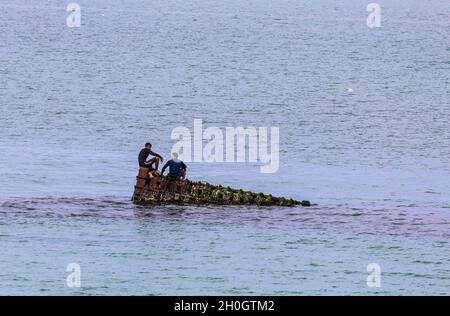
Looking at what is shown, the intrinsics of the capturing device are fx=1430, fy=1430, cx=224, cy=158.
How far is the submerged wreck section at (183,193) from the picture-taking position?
218 ft

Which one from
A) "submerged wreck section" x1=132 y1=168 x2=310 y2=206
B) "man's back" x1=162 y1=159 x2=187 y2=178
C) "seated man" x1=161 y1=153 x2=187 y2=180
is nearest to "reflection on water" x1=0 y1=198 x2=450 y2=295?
"submerged wreck section" x1=132 y1=168 x2=310 y2=206

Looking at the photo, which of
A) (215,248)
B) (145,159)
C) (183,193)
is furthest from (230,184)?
(215,248)

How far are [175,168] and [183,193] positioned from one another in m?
2.29

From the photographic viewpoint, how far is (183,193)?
67062 millimetres

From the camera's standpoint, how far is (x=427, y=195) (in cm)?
7938

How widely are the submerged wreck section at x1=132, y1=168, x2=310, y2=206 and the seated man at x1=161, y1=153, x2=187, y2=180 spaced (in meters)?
0.44

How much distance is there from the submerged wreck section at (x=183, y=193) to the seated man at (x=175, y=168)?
444 millimetres

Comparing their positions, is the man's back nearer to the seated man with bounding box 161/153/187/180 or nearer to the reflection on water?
the seated man with bounding box 161/153/187/180

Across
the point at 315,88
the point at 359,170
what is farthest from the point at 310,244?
the point at 315,88

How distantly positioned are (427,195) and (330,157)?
18.9 m

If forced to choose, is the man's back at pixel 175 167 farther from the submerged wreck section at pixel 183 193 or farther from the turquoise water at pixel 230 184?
the turquoise water at pixel 230 184

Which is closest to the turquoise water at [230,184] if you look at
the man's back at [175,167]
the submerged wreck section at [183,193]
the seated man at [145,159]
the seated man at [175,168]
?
the submerged wreck section at [183,193]

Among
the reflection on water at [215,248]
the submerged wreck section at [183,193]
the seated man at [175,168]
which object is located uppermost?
the seated man at [175,168]
